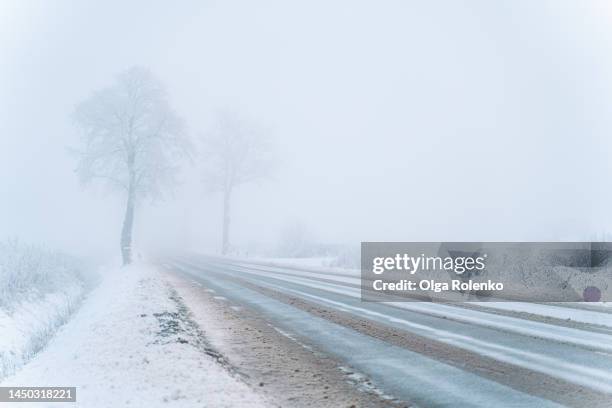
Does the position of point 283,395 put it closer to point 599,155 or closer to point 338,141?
point 599,155

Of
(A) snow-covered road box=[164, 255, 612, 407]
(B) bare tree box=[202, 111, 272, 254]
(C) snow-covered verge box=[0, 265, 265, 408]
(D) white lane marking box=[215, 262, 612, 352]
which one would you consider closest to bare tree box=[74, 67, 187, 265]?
(B) bare tree box=[202, 111, 272, 254]

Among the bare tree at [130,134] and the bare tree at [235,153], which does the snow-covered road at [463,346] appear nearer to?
the bare tree at [130,134]

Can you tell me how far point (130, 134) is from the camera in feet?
97.5

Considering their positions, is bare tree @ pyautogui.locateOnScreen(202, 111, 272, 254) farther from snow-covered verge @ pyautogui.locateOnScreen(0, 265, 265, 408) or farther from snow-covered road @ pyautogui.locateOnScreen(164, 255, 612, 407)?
snow-covered verge @ pyautogui.locateOnScreen(0, 265, 265, 408)

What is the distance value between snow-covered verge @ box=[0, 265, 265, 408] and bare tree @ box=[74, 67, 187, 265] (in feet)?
67.8

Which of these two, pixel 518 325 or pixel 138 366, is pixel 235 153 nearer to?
pixel 518 325

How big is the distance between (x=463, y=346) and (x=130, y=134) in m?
25.8

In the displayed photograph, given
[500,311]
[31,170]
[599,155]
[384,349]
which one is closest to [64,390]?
[384,349]

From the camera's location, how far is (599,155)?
72.1 meters

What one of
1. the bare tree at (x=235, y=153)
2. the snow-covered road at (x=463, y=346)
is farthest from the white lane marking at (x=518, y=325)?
the bare tree at (x=235, y=153)

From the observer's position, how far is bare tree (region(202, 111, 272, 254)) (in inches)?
1772

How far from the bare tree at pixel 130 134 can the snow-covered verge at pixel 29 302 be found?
7954mm

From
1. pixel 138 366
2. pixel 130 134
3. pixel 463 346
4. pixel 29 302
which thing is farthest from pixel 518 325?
pixel 130 134

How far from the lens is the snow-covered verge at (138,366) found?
211 inches
